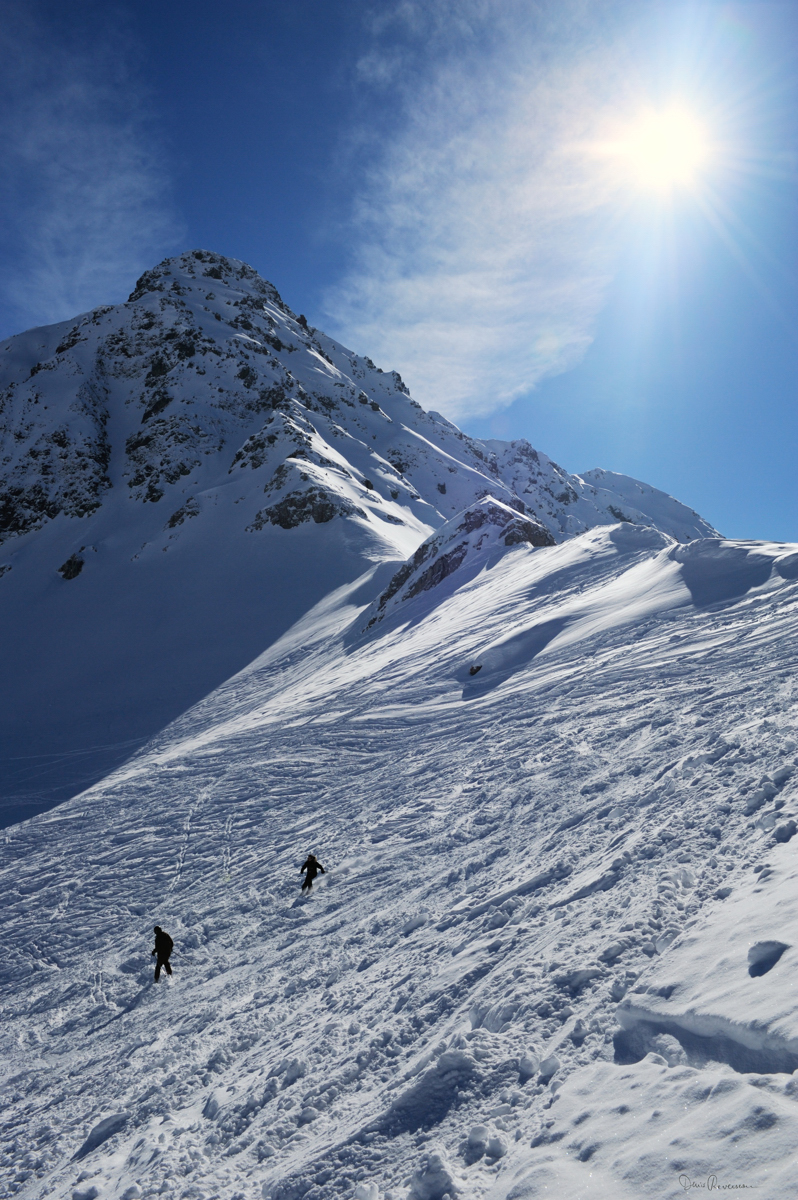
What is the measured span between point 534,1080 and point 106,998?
708 centimetres

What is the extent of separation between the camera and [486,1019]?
519 centimetres

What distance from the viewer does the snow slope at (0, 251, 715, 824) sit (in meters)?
34.2

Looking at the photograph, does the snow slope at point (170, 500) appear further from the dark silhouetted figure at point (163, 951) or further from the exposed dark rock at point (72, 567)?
the dark silhouetted figure at point (163, 951)

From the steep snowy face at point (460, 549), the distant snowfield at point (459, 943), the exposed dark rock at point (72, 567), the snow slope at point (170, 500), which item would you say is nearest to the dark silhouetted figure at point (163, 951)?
the distant snowfield at point (459, 943)

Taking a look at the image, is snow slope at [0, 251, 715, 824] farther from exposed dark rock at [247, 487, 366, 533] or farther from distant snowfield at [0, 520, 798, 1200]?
distant snowfield at [0, 520, 798, 1200]

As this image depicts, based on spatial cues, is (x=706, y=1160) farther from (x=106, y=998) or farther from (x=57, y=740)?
(x=57, y=740)

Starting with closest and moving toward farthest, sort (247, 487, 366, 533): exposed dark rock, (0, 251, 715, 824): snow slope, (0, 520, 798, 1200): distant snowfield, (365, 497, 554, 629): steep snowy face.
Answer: (0, 520, 798, 1200): distant snowfield, (365, 497, 554, 629): steep snowy face, (0, 251, 715, 824): snow slope, (247, 487, 366, 533): exposed dark rock

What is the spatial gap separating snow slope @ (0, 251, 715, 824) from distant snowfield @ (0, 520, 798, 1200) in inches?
421

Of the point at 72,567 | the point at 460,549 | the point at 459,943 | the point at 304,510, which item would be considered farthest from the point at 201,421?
the point at 459,943

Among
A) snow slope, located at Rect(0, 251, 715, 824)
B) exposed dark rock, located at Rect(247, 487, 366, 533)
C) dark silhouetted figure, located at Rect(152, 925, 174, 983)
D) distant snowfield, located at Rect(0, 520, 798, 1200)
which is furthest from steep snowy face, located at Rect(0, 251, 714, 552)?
dark silhouetted figure, located at Rect(152, 925, 174, 983)

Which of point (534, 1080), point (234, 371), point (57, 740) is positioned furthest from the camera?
point (234, 371)

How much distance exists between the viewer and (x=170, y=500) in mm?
57281

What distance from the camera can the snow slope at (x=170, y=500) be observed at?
3416cm

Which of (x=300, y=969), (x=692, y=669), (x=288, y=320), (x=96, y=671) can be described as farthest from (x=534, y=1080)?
(x=288, y=320)
